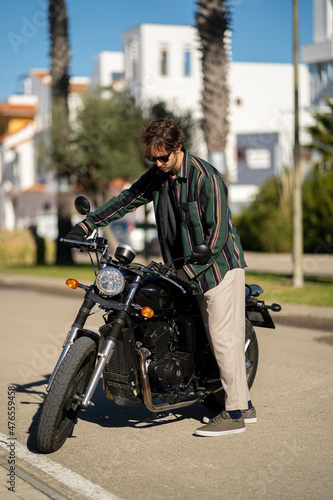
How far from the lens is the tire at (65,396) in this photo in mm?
4270

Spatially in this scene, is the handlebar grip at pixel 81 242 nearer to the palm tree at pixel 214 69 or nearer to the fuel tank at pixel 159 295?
the fuel tank at pixel 159 295

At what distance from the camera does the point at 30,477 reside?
4.06 m

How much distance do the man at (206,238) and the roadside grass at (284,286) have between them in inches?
259

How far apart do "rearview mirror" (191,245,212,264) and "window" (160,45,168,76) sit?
46582 millimetres

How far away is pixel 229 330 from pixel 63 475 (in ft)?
4.55

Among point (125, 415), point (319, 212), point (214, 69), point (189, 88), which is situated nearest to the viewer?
point (125, 415)

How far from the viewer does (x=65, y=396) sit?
14.1ft

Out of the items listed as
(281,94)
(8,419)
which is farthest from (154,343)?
(281,94)

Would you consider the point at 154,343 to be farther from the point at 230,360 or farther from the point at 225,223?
the point at 225,223

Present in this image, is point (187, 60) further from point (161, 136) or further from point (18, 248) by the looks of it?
point (161, 136)

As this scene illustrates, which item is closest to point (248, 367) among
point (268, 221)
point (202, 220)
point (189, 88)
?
point (202, 220)

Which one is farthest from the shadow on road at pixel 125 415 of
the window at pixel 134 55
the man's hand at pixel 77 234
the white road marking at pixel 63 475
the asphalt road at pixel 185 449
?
the window at pixel 134 55

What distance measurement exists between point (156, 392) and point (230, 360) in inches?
20.7

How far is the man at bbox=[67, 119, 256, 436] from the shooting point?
459 centimetres
